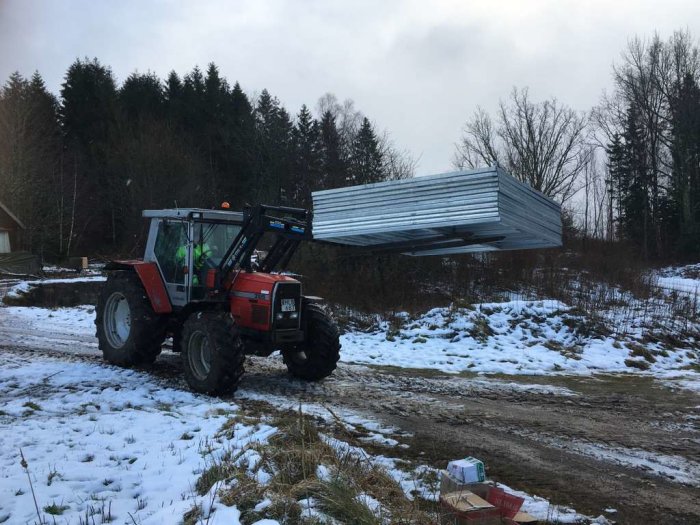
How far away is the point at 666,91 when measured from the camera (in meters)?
36.9

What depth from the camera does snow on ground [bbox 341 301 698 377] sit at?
9.87m

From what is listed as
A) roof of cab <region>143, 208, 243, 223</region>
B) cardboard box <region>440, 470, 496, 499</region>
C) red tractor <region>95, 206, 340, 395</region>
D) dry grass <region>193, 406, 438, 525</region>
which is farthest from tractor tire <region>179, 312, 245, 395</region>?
cardboard box <region>440, 470, 496, 499</region>

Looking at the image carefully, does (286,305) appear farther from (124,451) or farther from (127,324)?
(127,324)

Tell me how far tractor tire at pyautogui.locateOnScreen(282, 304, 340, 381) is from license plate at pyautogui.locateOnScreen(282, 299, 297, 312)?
19.1 inches

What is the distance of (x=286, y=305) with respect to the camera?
720cm

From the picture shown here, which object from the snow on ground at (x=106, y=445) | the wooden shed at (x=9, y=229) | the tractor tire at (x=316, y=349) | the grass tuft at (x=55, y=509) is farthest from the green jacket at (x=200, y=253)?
the wooden shed at (x=9, y=229)

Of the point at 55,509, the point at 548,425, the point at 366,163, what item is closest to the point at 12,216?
the point at 366,163

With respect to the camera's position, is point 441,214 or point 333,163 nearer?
point 441,214

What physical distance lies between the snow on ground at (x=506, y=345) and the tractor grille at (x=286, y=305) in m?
2.76

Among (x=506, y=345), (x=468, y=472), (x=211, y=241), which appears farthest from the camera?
(x=506, y=345)

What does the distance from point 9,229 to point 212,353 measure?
101 feet

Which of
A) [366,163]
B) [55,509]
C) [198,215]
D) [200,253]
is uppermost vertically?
[366,163]

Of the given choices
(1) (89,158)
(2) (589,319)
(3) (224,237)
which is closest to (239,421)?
(3) (224,237)

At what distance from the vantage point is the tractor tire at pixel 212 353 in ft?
21.4
